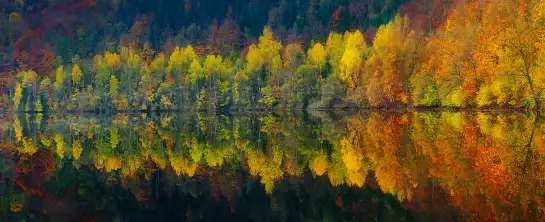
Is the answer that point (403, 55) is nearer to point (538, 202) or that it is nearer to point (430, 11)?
point (430, 11)

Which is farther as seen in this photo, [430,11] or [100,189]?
[430,11]

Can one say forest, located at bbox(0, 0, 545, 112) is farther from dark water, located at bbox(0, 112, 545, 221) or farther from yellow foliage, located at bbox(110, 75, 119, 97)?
dark water, located at bbox(0, 112, 545, 221)

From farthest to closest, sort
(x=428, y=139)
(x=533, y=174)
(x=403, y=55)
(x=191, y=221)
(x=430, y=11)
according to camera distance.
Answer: (x=430, y=11), (x=403, y=55), (x=428, y=139), (x=533, y=174), (x=191, y=221)

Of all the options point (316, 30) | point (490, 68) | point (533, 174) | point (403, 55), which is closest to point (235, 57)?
point (316, 30)

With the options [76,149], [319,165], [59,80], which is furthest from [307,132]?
[59,80]

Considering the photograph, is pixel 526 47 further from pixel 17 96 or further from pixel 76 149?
pixel 17 96

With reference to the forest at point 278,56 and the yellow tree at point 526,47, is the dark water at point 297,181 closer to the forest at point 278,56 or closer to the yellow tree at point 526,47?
the yellow tree at point 526,47
